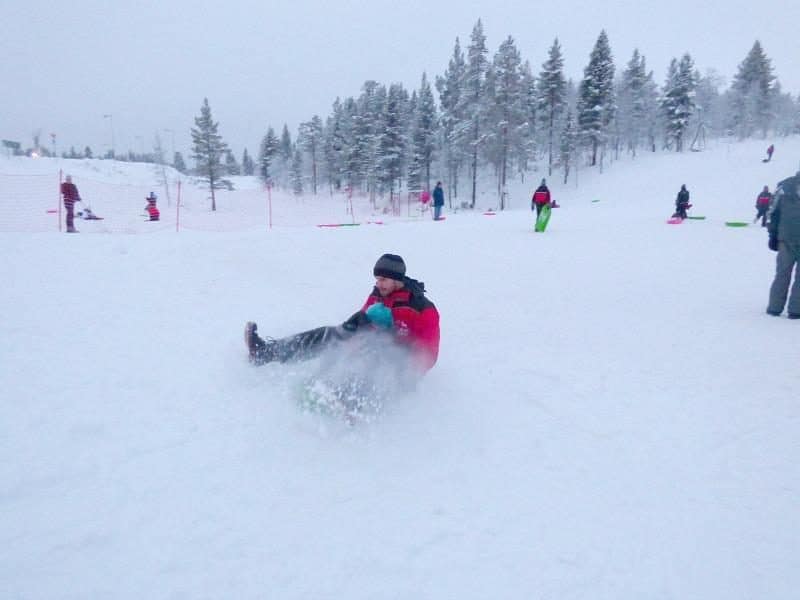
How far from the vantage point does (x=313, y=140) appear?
61.4m

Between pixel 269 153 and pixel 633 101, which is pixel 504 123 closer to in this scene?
pixel 633 101

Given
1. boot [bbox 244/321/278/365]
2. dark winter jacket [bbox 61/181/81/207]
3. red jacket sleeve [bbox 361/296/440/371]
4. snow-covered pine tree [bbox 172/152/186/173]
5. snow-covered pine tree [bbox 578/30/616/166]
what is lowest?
boot [bbox 244/321/278/365]

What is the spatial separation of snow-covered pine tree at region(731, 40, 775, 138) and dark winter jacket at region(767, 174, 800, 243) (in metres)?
56.4

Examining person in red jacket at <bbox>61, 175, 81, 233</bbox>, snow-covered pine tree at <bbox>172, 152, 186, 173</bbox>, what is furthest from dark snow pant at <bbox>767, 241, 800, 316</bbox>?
snow-covered pine tree at <bbox>172, 152, 186, 173</bbox>

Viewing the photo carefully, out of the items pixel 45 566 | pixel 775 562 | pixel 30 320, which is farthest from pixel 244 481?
pixel 30 320

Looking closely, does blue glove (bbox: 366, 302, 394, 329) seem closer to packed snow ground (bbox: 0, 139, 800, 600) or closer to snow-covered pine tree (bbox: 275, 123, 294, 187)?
packed snow ground (bbox: 0, 139, 800, 600)

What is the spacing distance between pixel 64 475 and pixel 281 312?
11.7 feet

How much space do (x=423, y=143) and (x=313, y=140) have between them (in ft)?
69.7

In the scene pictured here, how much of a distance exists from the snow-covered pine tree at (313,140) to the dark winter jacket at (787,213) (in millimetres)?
59512

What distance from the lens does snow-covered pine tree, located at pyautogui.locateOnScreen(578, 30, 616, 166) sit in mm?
41719

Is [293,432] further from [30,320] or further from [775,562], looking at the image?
[30,320]

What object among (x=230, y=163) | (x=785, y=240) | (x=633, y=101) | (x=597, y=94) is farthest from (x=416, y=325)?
(x=230, y=163)

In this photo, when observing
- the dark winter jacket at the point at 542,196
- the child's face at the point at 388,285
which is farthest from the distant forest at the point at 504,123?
the child's face at the point at 388,285

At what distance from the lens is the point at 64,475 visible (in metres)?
2.83
